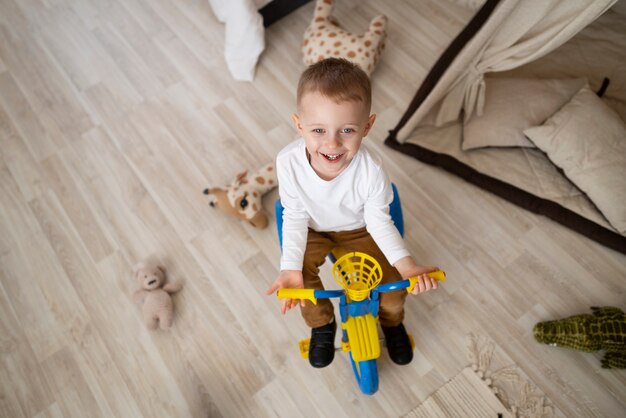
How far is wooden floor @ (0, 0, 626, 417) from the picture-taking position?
44.8 inches

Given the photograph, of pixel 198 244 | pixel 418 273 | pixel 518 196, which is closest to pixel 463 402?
pixel 418 273

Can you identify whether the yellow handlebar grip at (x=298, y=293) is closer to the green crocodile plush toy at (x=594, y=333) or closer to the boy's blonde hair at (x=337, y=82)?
the boy's blonde hair at (x=337, y=82)

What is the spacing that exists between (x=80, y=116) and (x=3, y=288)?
0.64 meters

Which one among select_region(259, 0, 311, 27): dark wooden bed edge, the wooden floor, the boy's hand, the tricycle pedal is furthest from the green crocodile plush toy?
select_region(259, 0, 311, 27): dark wooden bed edge

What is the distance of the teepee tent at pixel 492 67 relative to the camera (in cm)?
104

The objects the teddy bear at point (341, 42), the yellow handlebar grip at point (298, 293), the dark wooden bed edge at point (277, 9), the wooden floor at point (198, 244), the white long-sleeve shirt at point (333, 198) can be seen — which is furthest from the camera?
the dark wooden bed edge at point (277, 9)

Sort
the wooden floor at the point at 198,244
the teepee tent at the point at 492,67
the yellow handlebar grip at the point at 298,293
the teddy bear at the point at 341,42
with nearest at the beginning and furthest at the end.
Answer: the yellow handlebar grip at the point at 298,293
the teepee tent at the point at 492,67
the wooden floor at the point at 198,244
the teddy bear at the point at 341,42

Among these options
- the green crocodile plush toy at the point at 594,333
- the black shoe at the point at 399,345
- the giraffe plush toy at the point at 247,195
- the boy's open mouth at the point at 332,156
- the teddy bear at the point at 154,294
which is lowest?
the teddy bear at the point at 154,294

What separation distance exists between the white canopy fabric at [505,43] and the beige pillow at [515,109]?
5 centimetres

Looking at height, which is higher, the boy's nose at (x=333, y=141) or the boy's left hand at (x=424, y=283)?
the boy's nose at (x=333, y=141)

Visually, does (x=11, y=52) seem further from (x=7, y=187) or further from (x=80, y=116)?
(x=7, y=187)

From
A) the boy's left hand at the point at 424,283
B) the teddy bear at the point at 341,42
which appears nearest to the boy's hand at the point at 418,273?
the boy's left hand at the point at 424,283

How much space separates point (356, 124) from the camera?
2.61ft

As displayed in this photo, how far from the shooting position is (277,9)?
5.47 feet
